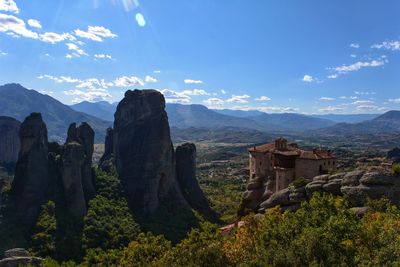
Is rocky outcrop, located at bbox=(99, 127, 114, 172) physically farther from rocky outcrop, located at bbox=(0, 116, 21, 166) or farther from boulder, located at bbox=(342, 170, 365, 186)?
boulder, located at bbox=(342, 170, 365, 186)

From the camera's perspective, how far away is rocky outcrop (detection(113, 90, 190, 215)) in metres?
99.8

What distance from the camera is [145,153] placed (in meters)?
A: 103

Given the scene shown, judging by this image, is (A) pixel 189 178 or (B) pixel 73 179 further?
(A) pixel 189 178

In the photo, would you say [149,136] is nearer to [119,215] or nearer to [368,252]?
[119,215]

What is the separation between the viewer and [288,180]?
61.4 meters

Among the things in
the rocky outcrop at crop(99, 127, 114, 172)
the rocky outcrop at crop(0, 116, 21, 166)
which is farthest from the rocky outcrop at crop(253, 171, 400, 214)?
the rocky outcrop at crop(0, 116, 21, 166)

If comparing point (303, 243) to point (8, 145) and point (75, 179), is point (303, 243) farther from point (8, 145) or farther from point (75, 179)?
point (8, 145)

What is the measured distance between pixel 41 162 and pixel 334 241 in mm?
68489

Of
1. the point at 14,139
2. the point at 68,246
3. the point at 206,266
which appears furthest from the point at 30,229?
the point at 14,139

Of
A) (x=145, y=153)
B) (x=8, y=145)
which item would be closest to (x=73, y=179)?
(x=145, y=153)

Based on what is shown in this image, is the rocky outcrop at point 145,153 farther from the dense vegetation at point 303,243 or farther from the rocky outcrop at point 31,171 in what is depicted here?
the dense vegetation at point 303,243

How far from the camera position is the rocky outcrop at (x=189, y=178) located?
108438 millimetres

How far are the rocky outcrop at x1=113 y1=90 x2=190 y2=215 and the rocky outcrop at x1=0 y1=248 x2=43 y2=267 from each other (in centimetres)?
3381

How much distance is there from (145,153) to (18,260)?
46489 millimetres
